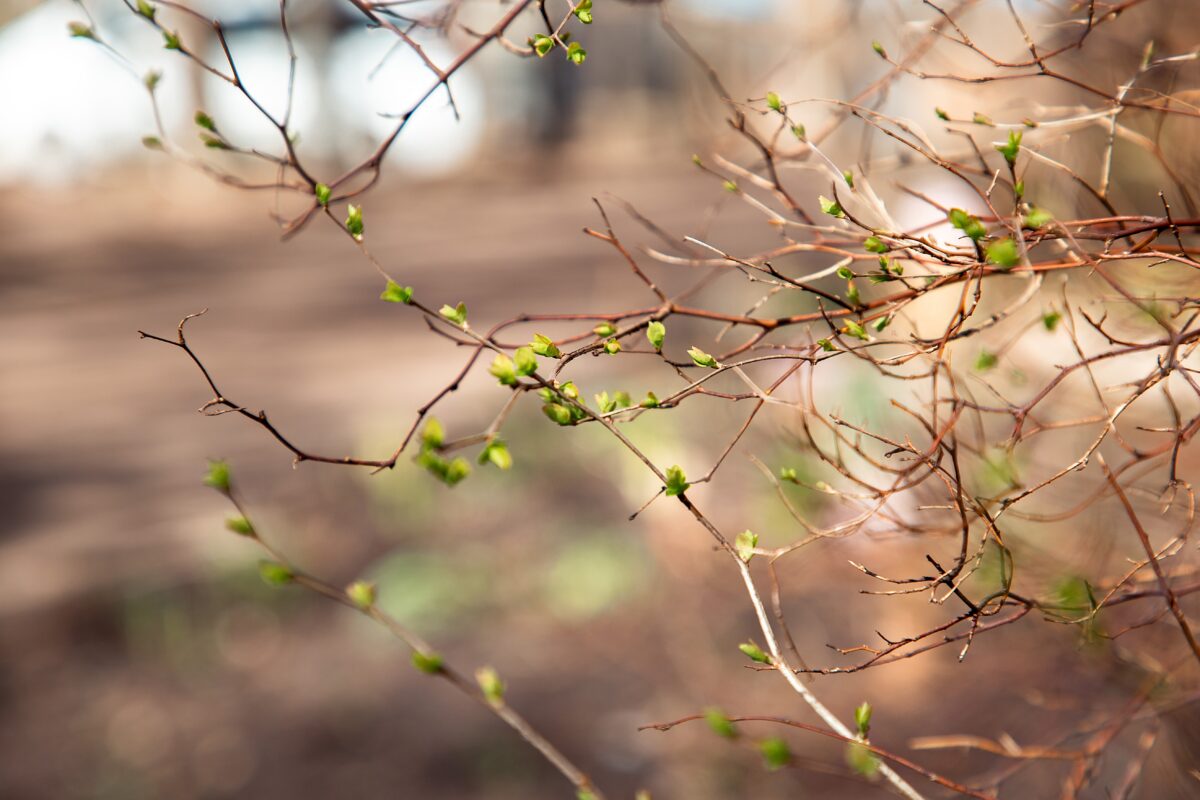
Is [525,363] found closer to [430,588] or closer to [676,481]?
[676,481]

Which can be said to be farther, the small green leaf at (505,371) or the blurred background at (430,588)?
the blurred background at (430,588)

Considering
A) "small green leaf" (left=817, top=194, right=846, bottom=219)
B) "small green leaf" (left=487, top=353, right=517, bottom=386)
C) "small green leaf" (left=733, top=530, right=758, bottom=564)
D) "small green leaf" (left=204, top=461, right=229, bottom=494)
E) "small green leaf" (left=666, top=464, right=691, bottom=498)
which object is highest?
"small green leaf" (left=817, top=194, right=846, bottom=219)

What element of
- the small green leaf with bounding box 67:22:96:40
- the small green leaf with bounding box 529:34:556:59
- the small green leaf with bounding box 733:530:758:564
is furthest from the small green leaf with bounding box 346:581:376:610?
the small green leaf with bounding box 67:22:96:40

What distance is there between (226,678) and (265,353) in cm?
533

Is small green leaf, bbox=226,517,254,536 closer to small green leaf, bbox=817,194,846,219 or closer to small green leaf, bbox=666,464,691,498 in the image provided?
small green leaf, bbox=666,464,691,498

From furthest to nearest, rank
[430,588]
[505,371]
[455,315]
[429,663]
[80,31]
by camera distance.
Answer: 1. [430,588]
2. [80,31]
3. [429,663]
4. [455,315]
5. [505,371]

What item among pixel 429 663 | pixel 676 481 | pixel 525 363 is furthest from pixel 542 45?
pixel 429 663

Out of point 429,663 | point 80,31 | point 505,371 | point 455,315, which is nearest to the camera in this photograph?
point 505,371

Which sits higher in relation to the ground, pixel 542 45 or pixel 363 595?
pixel 542 45

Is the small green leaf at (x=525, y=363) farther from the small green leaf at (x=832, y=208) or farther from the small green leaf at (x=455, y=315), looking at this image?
the small green leaf at (x=832, y=208)

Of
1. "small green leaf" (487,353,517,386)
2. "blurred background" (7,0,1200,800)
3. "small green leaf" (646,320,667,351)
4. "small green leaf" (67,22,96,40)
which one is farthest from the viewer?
"blurred background" (7,0,1200,800)

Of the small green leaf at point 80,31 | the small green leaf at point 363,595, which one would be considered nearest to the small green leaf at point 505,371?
the small green leaf at point 363,595

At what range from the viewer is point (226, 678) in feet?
14.3

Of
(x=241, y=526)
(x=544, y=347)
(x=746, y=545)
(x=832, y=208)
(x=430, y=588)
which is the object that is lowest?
(x=430, y=588)
